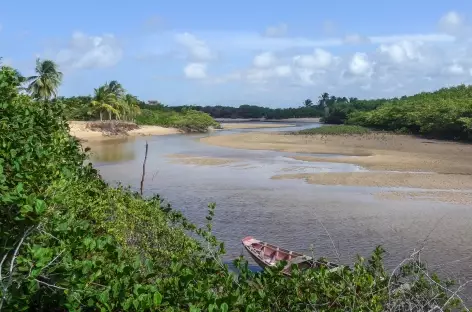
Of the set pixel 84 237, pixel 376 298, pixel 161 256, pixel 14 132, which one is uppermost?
pixel 14 132

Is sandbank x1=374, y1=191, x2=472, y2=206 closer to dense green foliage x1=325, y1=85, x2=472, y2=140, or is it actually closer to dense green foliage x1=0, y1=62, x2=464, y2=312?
dense green foliage x1=0, y1=62, x2=464, y2=312

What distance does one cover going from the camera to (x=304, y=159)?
36938 millimetres

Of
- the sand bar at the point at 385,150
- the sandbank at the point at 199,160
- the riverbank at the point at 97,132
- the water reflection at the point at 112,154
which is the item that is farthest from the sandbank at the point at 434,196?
the riverbank at the point at 97,132

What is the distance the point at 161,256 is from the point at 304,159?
30.0 meters

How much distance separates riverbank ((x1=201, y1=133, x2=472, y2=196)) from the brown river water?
2.05 meters

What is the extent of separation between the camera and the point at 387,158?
3603cm

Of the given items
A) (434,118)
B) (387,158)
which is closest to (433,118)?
(434,118)

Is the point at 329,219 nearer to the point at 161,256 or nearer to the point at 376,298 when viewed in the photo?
the point at 161,256

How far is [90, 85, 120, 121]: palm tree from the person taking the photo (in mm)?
65188

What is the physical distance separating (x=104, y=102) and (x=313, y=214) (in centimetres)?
5255

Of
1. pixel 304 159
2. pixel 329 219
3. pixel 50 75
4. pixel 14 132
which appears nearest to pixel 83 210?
pixel 14 132

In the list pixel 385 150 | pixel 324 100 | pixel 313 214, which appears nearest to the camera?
pixel 313 214

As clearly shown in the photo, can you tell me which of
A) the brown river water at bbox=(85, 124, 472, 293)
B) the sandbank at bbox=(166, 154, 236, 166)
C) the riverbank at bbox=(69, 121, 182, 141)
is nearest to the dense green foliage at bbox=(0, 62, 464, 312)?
Result: the brown river water at bbox=(85, 124, 472, 293)

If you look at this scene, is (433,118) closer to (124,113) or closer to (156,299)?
(124,113)
